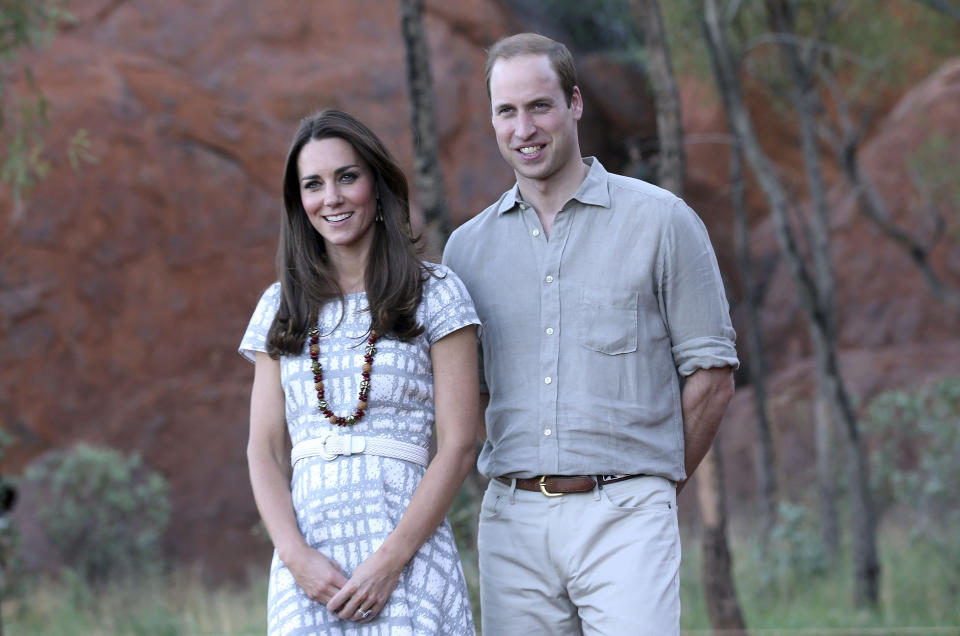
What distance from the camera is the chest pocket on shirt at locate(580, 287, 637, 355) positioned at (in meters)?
2.96

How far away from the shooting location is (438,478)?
275 centimetres

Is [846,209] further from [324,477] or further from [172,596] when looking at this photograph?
[324,477]

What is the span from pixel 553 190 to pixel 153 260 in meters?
7.66

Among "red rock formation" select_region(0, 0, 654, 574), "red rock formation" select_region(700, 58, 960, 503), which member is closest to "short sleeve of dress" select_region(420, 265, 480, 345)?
"red rock formation" select_region(0, 0, 654, 574)

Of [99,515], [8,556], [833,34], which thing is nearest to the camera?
[8,556]

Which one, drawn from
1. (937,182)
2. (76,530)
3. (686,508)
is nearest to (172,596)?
(76,530)

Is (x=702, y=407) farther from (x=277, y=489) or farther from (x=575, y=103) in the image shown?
(x=277, y=489)

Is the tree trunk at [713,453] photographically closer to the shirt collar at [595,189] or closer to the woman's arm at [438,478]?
the shirt collar at [595,189]

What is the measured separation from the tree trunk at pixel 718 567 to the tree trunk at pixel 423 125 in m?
2.01

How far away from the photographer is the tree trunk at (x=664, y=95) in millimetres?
6270

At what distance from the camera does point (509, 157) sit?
120 inches

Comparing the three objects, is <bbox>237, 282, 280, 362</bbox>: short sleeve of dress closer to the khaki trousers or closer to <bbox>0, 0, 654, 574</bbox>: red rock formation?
the khaki trousers

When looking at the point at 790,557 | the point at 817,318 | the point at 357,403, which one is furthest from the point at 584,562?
the point at 790,557

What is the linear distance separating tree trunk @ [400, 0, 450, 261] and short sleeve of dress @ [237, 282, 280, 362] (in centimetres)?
243
